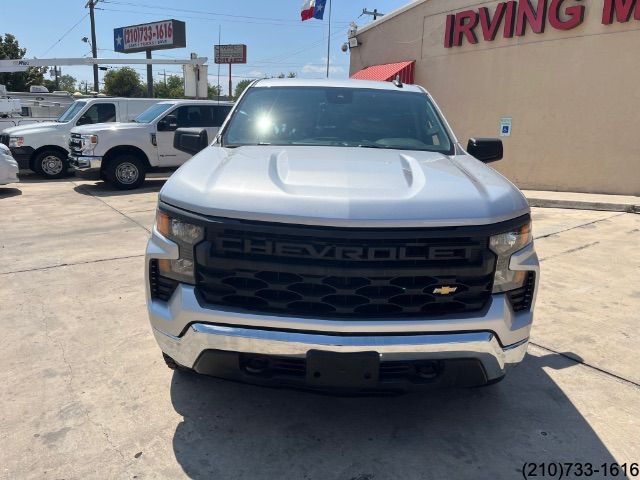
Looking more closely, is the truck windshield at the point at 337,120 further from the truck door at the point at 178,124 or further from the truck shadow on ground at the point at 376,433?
the truck door at the point at 178,124

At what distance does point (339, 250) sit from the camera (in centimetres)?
218

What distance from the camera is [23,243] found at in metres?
6.25

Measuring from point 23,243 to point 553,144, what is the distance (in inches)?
413

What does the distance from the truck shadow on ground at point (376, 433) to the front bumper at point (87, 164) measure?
27.7 ft

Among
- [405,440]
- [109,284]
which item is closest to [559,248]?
[405,440]

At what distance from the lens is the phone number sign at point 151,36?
3472cm

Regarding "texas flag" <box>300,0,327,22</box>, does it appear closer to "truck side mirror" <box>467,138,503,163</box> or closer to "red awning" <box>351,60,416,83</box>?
"red awning" <box>351,60,416,83</box>

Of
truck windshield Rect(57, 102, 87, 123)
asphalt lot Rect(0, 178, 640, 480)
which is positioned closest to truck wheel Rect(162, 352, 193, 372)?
asphalt lot Rect(0, 178, 640, 480)

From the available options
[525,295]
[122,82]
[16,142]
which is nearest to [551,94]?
[525,295]

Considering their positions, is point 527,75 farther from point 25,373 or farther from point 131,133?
point 25,373

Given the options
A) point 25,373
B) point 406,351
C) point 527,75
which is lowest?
point 25,373

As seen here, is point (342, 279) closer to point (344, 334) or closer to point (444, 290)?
point (344, 334)

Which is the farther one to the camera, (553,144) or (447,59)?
(447,59)

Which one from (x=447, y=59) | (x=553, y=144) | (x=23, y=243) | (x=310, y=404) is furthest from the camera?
(x=447, y=59)
